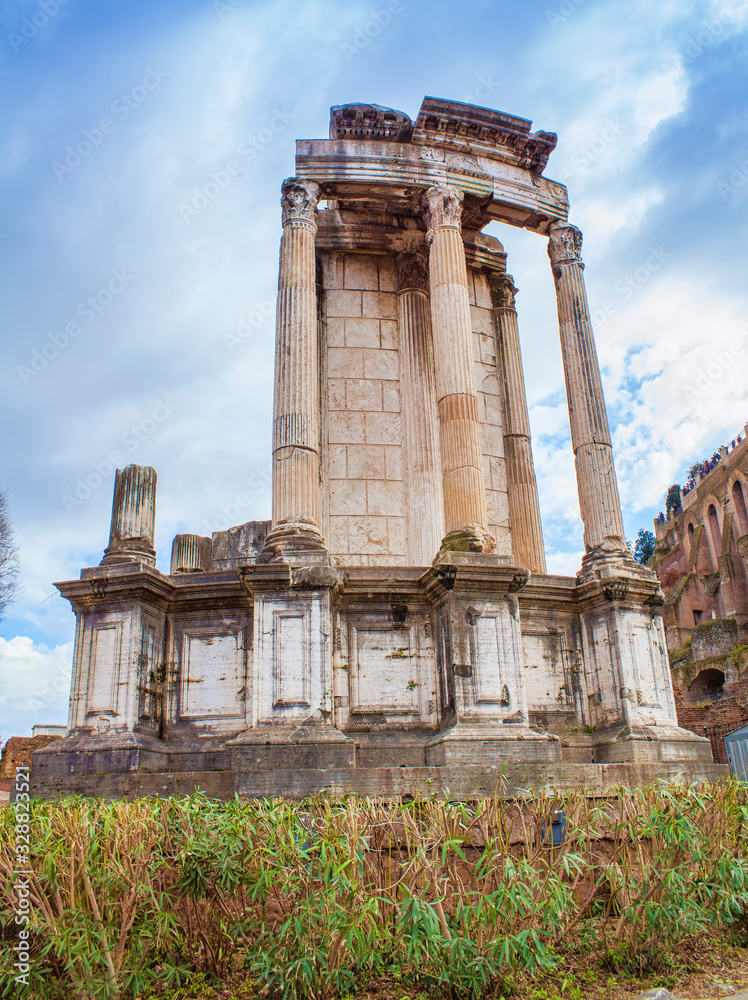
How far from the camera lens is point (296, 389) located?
12.4 metres

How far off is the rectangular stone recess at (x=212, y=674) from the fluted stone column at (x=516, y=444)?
18.4 ft

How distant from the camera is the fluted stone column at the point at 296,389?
1163 cm

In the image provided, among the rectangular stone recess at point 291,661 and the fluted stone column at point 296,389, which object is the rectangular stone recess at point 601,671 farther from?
the rectangular stone recess at point 291,661

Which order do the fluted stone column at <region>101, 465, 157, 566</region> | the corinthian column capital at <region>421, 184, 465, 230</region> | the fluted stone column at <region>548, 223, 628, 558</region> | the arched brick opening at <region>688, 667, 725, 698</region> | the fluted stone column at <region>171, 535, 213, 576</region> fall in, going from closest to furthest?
the fluted stone column at <region>101, 465, 157, 566</region> → the fluted stone column at <region>548, 223, 628, 558</region> → the corinthian column capital at <region>421, 184, 465, 230</region> → the fluted stone column at <region>171, 535, 213, 576</region> → the arched brick opening at <region>688, 667, 725, 698</region>

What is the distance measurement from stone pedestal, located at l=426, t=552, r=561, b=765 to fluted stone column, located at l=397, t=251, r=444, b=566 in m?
2.26

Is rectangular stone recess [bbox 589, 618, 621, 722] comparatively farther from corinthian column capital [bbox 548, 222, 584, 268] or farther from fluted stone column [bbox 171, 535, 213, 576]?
fluted stone column [bbox 171, 535, 213, 576]

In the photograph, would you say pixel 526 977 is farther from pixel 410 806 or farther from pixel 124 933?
pixel 124 933

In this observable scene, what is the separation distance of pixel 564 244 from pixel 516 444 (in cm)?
376

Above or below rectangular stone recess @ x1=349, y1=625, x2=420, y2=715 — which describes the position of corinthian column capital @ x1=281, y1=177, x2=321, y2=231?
above

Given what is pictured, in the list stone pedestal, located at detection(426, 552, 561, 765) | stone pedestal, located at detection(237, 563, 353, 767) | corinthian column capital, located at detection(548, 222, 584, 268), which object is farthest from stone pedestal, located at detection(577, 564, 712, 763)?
corinthian column capital, located at detection(548, 222, 584, 268)

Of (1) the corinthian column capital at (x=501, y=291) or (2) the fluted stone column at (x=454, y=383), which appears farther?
(1) the corinthian column capital at (x=501, y=291)

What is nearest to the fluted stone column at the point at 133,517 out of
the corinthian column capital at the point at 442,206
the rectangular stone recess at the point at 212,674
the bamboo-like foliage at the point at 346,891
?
the rectangular stone recess at the point at 212,674

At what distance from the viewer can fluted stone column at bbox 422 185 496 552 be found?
39.3 ft

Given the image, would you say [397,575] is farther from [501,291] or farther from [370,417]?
[501,291]
